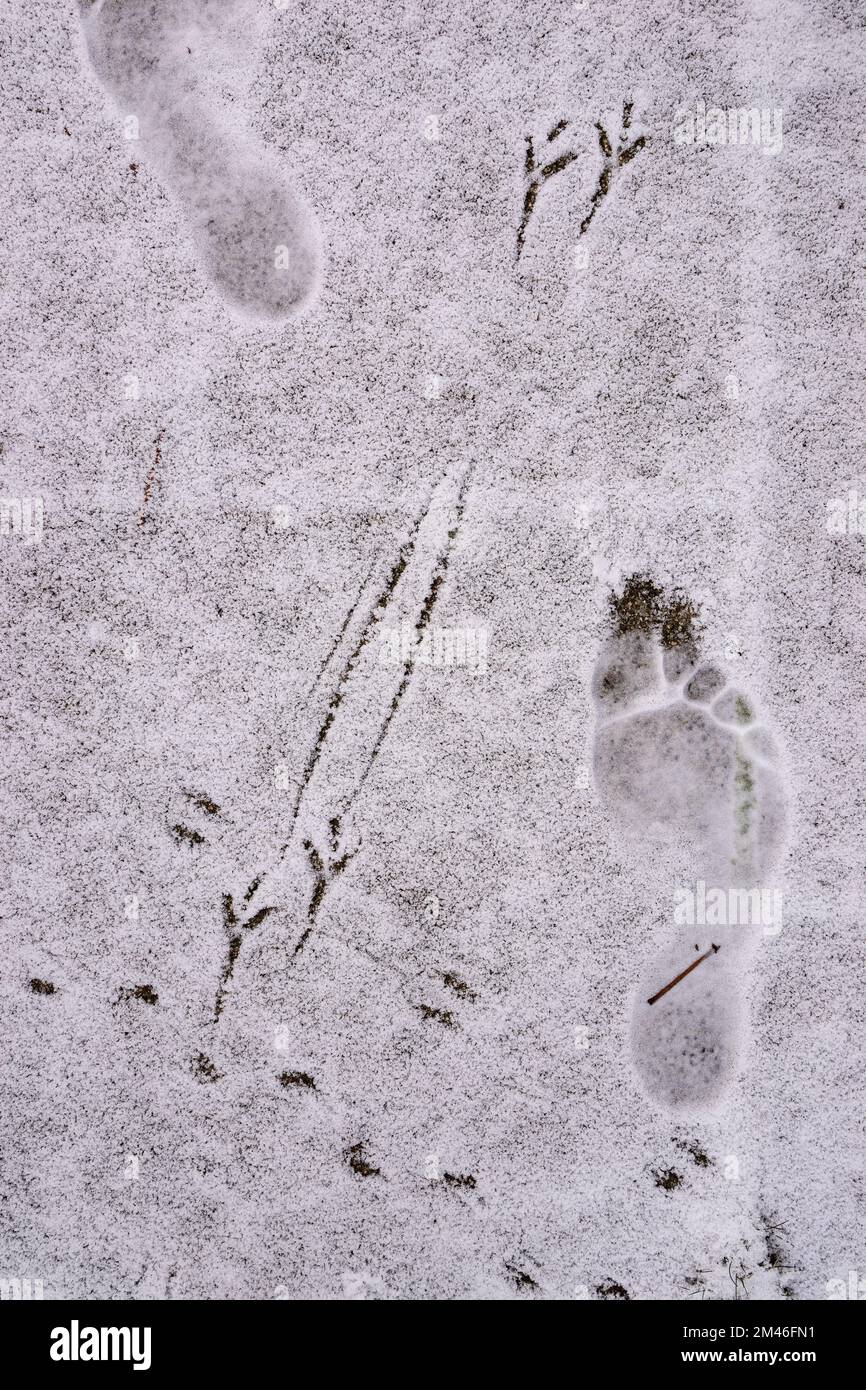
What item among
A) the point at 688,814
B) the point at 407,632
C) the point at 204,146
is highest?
the point at 204,146

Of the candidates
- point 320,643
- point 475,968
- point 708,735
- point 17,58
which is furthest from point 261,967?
point 17,58

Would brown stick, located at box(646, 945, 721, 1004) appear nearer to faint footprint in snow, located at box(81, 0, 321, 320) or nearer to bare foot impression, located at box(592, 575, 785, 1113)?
bare foot impression, located at box(592, 575, 785, 1113)

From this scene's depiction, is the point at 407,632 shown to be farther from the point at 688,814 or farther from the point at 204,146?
the point at 204,146

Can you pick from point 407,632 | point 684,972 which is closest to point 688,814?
point 684,972

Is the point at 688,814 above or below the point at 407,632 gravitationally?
below

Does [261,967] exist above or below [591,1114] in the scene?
above

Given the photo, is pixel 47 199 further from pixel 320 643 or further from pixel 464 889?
pixel 464 889

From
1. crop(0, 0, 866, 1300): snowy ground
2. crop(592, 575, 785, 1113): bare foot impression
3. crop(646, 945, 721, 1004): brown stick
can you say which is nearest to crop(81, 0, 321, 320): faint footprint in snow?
crop(0, 0, 866, 1300): snowy ground
